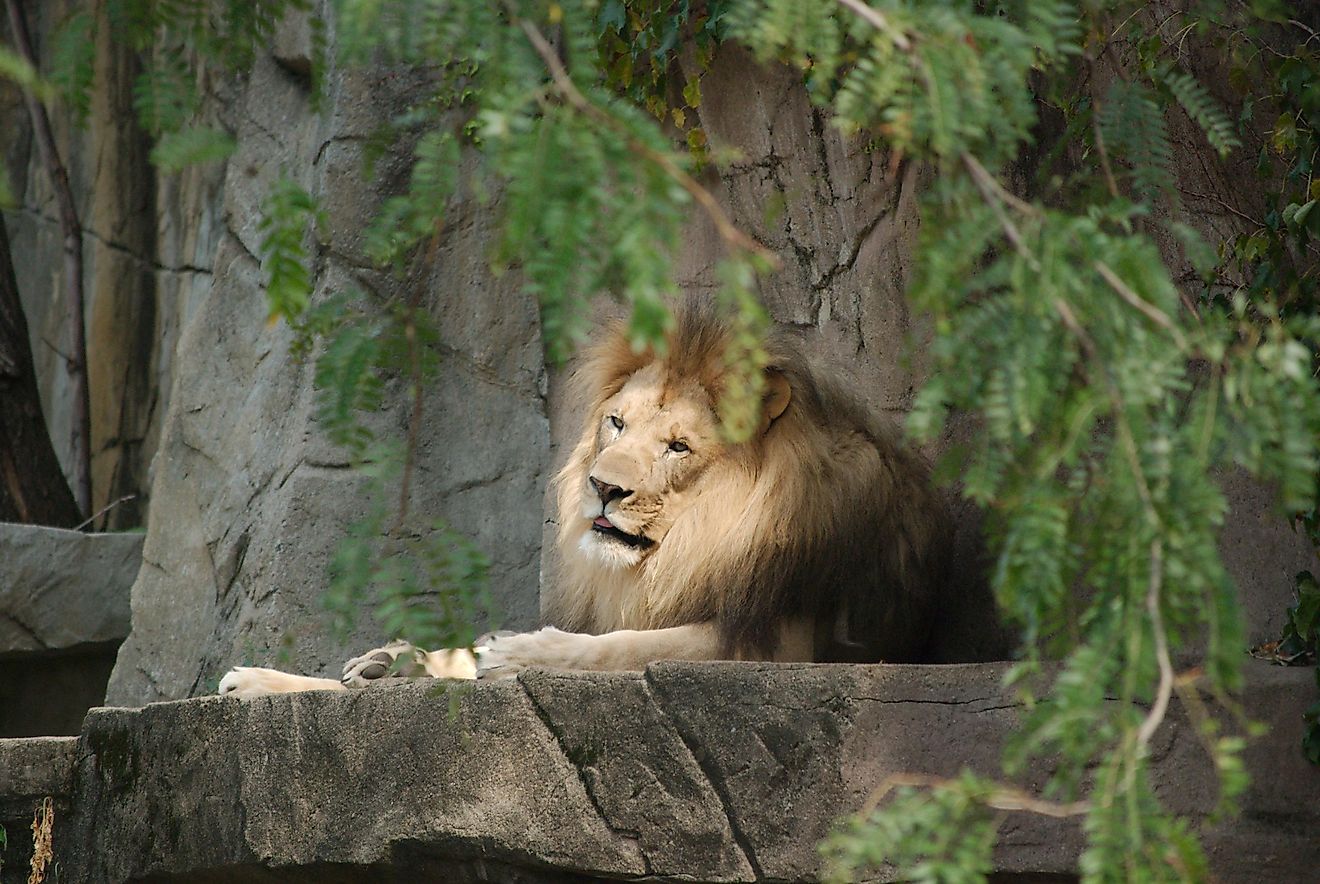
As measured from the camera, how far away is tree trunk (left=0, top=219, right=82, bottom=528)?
6727 mm

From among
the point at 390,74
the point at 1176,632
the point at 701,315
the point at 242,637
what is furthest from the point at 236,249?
the point at 1176,632

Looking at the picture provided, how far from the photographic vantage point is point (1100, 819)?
1587 mm

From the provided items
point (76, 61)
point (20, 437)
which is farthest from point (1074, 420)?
point (20, 437)

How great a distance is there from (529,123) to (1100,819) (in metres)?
0.91

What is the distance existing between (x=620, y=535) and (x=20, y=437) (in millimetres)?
4164

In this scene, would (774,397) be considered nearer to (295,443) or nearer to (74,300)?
(295,443)

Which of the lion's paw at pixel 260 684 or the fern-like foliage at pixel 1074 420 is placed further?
the lion's paw at pixel 260 684

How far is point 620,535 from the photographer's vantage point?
3502 mm

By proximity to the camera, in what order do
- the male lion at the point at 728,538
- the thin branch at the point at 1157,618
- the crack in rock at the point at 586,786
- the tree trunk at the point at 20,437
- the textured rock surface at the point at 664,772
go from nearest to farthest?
the thin branch at the point at 1157,618 → the textured rock surface at the point at 664,772 → the crack in rock at the point at 586,786 → the male lion at the point at 728,538 → the tree trunk at the point at 20,437

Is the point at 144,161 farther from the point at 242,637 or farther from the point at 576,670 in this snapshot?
the point at 576,670

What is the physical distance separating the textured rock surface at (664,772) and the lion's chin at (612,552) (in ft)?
1.67

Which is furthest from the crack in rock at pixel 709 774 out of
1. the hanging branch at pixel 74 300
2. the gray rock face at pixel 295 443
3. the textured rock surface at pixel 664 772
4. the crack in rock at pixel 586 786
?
the hanging branch at pixel 74 300

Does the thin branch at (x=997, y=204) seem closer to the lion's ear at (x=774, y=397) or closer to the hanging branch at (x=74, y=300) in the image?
the lion's ear at (x=774, y=397)

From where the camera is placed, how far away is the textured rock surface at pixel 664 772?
2795 millimetres
